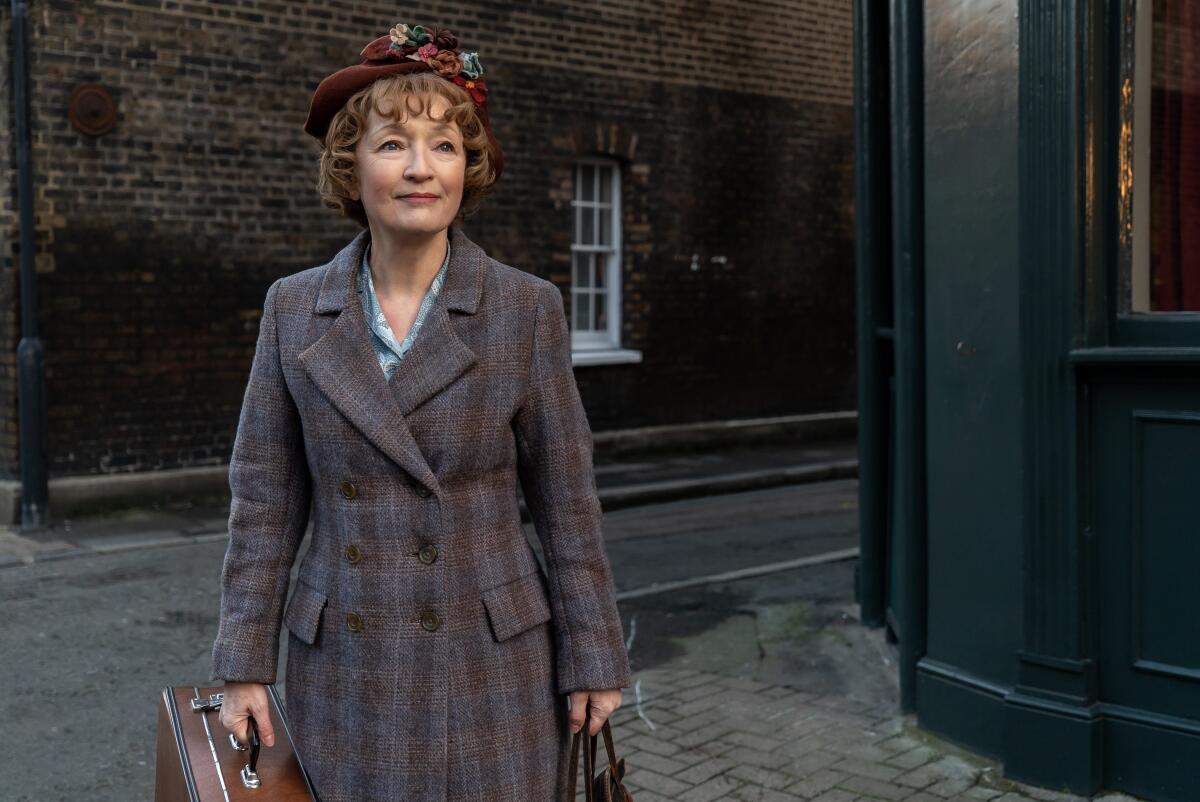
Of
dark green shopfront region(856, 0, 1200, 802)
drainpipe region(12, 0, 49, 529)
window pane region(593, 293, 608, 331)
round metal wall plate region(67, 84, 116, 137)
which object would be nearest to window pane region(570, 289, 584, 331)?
window pane region(593, 293, 608, 331)

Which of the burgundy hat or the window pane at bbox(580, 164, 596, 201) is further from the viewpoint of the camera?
the window pane at bbox(580, 164, 596, 201)

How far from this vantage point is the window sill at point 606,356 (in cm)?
1362

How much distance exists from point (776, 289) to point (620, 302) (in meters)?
2.24

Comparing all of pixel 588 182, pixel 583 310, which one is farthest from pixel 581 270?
pixel 588 182

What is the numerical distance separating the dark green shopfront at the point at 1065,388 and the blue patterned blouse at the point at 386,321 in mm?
2570

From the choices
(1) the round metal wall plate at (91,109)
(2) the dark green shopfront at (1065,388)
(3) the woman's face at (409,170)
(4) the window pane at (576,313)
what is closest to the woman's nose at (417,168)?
(3) the woman's face at (409,170)

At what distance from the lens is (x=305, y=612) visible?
2502 millimetres

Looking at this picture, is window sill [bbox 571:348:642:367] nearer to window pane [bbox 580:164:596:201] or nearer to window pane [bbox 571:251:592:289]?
window pane [bbox 571:251:592:289]

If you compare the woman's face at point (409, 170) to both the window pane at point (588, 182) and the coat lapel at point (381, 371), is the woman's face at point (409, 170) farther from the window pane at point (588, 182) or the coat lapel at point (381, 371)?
the window pane at point (588, 182)

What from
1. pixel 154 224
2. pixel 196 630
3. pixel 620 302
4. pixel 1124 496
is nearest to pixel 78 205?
pixel 154 224

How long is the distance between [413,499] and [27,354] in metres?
8.24

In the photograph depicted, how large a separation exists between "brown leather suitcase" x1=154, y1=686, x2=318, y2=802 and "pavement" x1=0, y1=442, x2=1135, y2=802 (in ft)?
7.39

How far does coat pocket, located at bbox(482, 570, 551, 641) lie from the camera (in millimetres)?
2486

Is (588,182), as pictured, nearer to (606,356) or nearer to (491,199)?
(491,199)
